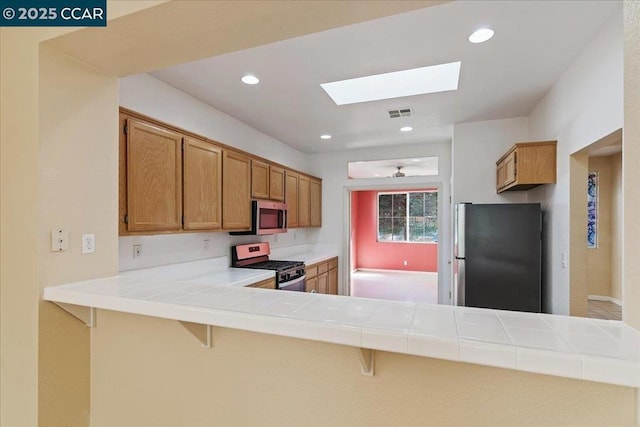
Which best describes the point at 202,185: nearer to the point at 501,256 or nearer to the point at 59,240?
the point at 59,240

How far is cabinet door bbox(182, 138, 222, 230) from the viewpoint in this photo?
249 cm

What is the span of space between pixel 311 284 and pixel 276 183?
58.0 inches

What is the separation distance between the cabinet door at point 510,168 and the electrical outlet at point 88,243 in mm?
3302

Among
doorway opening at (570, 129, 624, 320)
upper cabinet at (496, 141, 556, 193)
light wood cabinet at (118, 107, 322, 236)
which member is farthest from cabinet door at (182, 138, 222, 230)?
doorway opening at (570, 129, 624, 320)

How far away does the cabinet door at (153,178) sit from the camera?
2.02m

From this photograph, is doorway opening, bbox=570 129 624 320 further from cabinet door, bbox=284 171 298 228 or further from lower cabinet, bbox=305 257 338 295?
cabinet door, bbox=284 171 298 228

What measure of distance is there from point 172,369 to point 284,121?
9.63ft

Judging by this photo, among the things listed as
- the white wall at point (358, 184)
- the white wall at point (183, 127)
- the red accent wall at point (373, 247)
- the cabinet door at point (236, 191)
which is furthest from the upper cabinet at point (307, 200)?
the red accent wall at point (373, 247)

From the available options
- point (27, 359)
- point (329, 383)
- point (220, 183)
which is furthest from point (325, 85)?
point (27, 359)

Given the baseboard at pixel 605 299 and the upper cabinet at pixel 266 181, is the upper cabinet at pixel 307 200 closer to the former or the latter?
the upper cabinet at pixel 266 181

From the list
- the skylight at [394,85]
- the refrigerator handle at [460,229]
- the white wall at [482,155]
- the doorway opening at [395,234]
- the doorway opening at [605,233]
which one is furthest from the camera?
the doorway opening at [395,234]

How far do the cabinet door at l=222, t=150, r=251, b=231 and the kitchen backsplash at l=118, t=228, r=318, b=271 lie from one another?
0.35 m

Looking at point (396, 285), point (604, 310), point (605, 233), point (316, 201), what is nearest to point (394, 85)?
point (316, 201)

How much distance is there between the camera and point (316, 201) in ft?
17.3
